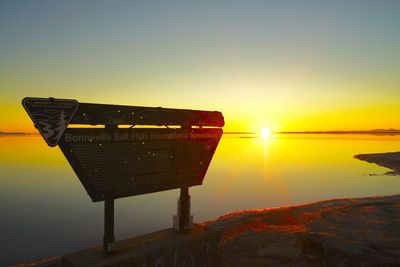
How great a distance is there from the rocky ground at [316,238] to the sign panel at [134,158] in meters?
3.42

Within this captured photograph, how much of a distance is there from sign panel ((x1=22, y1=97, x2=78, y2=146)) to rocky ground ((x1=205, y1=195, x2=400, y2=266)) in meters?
6.11

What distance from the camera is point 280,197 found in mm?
29719

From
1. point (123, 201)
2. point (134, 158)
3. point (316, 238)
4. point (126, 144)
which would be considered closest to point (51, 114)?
point (126, 144)

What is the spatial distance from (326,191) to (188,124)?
28.3 meters

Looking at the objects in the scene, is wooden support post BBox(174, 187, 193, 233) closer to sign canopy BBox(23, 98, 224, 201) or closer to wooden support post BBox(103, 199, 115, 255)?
sign canopy BBox(23, 98, 224, 201)

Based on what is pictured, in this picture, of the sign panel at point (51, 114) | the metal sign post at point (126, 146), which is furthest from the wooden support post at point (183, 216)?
the sign panel at point (51, 114)

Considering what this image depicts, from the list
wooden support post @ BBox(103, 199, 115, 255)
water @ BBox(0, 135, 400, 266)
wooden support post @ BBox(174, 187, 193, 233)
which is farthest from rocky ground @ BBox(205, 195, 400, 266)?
water @ BBox(0, 135, 400, 266)

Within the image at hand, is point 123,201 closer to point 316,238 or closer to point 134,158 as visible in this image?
point 316,238

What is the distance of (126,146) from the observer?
6.41 m

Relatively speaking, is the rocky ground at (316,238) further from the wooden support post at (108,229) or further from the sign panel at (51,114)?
the sign panel at (51,114)

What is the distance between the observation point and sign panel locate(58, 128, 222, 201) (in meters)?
5.71

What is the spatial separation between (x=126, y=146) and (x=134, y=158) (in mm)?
327

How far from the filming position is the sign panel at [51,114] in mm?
4977

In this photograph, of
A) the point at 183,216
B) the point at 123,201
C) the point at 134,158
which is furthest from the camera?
the point at 123,201
